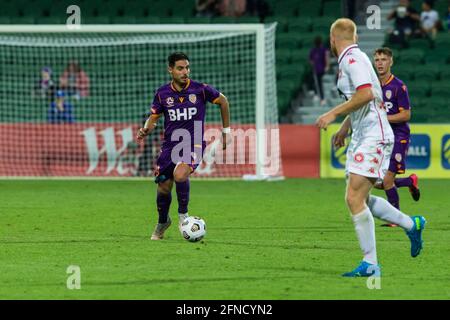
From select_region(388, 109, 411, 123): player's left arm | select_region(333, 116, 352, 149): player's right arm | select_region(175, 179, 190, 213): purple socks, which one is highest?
select_region(333, 116, 352, 149): player's right arm

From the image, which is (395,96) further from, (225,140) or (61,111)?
(61,111)

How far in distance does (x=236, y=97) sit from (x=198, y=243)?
41.9 feet

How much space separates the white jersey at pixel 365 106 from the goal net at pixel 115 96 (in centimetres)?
1235

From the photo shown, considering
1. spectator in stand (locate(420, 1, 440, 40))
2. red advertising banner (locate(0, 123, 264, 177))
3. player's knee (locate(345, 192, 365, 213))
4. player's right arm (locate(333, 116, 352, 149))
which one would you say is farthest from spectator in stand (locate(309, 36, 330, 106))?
player's knee (locate(345, 192, 365, 213))

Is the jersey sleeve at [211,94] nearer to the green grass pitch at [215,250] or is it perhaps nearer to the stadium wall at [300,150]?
the green grass pitch at [215,250]

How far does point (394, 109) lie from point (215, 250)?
11.2 feet

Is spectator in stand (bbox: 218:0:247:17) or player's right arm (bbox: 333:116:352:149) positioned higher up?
spectator in stand (bbox: 218:0:247:17)

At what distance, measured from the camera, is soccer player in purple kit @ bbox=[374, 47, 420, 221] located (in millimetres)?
12969

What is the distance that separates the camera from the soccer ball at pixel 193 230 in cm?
1127

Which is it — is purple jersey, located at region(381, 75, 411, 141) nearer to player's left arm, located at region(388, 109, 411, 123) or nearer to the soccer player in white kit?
player's left arm, located at region(388, 109, 411, 123)

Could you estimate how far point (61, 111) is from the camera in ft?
75.2

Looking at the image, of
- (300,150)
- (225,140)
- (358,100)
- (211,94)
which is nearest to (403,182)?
(225,140)

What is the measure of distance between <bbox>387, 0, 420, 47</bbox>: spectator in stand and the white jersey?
55.4ft

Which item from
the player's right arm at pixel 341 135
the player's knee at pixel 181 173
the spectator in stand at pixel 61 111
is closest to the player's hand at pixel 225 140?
the player's knee at pixel 181 173
